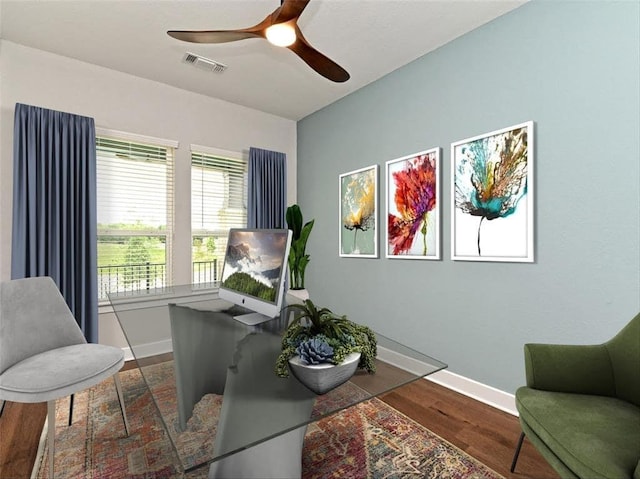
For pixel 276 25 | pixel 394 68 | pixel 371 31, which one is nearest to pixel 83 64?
pixel 276 25

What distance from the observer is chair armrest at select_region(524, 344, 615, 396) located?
1431 millimetres

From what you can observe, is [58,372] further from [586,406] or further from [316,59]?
[586,406]

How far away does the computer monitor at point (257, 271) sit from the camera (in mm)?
1580

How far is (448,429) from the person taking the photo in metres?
1.89

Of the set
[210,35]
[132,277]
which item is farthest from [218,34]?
[132,277]

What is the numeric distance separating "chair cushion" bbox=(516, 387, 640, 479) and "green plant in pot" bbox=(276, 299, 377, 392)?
0.68 meters

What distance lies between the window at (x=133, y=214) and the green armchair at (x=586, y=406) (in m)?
3.18

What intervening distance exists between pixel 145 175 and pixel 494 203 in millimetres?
3134

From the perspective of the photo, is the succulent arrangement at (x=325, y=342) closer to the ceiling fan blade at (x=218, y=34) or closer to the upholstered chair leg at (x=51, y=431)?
the upholstered chair leg at (x=51, y=431)

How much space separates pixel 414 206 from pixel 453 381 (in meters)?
1.39

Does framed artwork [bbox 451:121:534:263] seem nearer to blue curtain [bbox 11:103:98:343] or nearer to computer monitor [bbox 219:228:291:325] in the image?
computer monitor [bbox 219:228:291:325]

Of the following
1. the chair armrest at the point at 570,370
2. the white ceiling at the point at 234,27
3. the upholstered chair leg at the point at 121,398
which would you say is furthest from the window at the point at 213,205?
the chair armrest at the point at 570,370

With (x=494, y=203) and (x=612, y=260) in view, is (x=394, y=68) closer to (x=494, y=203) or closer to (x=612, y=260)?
(x=494, y=203)

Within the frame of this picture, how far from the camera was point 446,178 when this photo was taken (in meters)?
2.50
